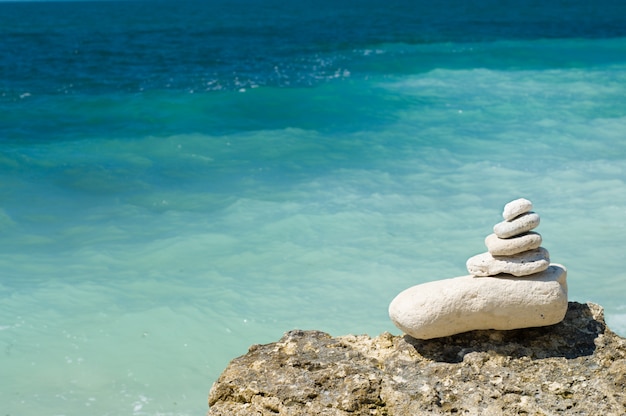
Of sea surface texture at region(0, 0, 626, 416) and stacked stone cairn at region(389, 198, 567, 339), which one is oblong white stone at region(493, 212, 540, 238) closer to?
stacked stone cairn at region(389, 198, 567, 339)

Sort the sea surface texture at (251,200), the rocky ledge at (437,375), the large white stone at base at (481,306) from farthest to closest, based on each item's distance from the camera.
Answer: the sea surface texture at (251,200)
the large white stone at base at (481,306)
the rocky ledge at (437,375)

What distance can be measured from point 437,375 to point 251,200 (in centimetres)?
693

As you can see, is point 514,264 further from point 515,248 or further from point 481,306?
point 481,306

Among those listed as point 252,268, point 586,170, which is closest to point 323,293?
point 252,268

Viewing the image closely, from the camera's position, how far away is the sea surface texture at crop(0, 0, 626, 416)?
7238 mm

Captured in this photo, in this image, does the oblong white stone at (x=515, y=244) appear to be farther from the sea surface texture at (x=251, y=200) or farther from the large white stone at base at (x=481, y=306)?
the sea surface texture at (x=251, y=200)

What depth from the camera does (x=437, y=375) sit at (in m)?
4.24

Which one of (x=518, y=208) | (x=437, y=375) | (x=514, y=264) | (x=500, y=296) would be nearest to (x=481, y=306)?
(x=500, y=296)

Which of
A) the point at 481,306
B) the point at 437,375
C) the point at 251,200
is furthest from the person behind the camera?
the point at 251,200

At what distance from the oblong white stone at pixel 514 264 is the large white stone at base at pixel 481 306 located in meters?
0.05

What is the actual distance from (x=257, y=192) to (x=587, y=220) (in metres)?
4.49

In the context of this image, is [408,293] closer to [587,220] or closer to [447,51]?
[587,220]

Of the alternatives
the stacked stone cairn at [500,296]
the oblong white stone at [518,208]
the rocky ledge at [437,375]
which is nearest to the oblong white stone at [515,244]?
the stacked stone cairn at [500,296]

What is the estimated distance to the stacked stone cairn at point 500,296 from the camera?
434cm
